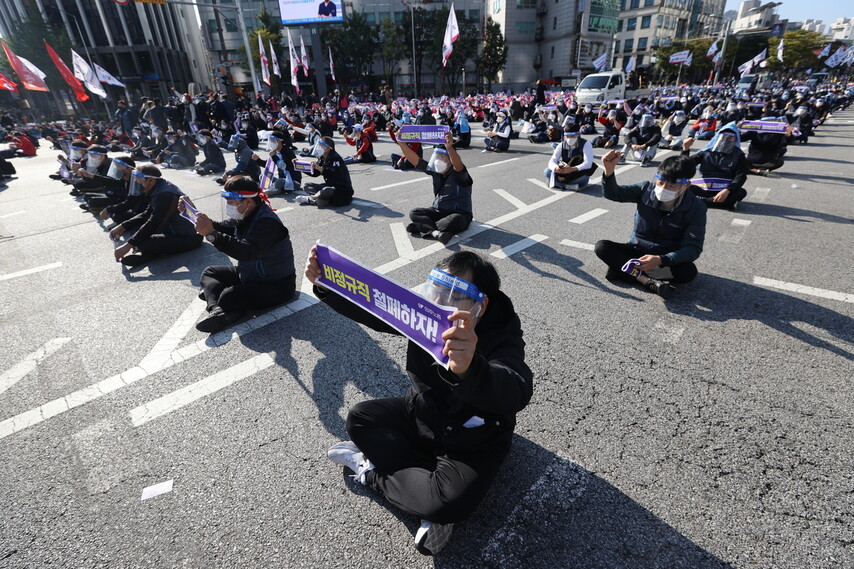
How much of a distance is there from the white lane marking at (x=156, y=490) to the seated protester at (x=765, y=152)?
1300 centimetres

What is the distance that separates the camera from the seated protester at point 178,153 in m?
14.7

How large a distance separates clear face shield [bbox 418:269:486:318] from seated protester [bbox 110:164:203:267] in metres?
5.23

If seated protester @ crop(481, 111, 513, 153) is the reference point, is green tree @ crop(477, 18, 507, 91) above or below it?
above

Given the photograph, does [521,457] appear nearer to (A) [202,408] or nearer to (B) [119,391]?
(A) [202,408]

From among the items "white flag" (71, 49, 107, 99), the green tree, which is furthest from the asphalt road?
the green tree

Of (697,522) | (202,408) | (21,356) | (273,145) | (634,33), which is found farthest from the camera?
(634,33)

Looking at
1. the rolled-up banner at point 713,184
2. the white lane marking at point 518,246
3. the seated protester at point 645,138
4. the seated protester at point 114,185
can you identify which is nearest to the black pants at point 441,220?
the white lane marking at point 518,246

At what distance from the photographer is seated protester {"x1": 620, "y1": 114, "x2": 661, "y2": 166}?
1248 centimetres

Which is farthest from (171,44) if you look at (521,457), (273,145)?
(521,457)

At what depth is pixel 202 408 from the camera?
3.17m

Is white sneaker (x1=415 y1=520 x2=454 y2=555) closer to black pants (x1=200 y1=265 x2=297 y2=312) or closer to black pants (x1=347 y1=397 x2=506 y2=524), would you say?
black pants (x1=347 y1=397 x2=506 y2=524)

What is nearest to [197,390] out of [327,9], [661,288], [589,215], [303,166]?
[661,288]

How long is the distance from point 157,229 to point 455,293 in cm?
572

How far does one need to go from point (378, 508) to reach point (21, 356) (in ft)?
13.4
